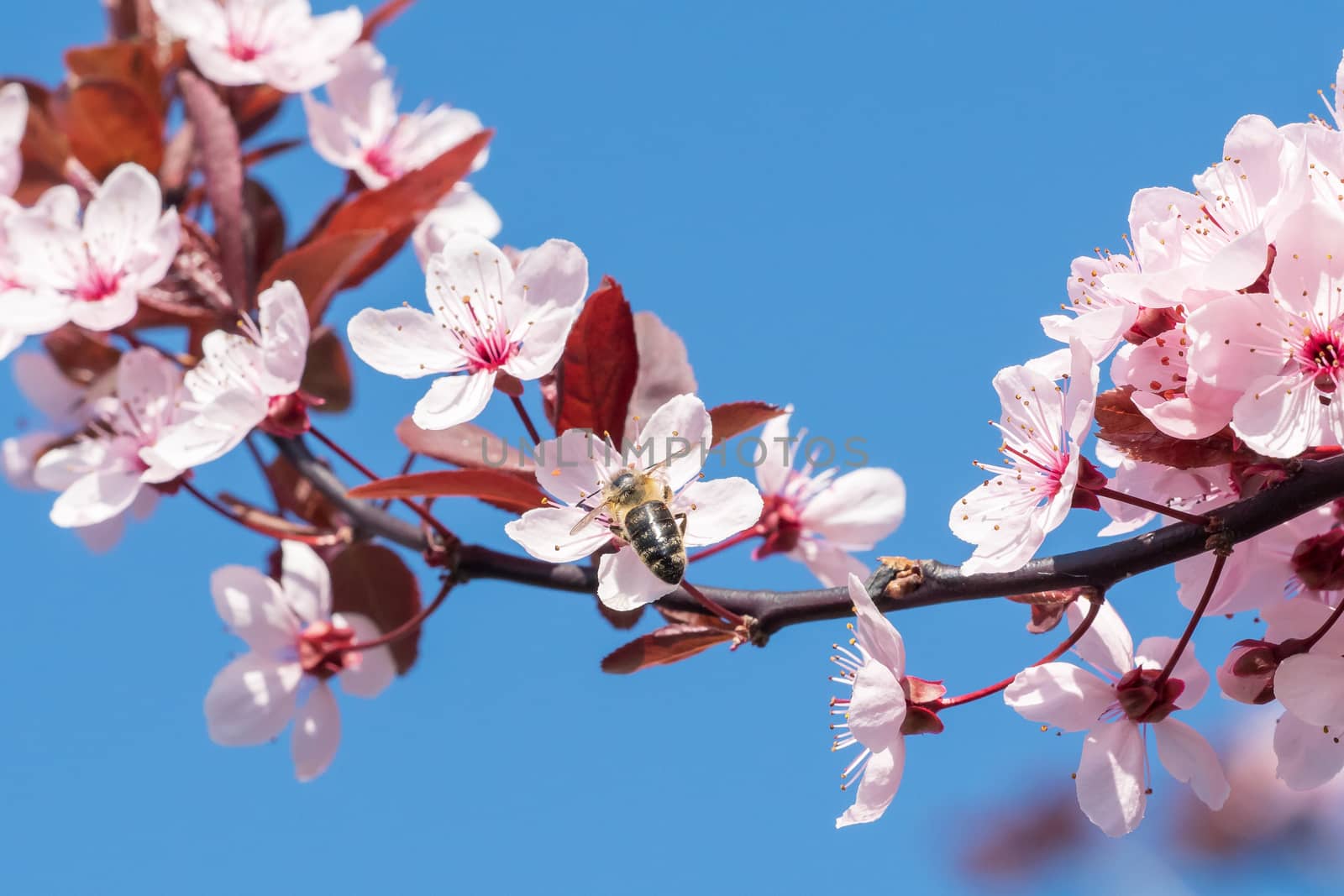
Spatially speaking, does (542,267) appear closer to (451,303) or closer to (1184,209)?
(451,303)

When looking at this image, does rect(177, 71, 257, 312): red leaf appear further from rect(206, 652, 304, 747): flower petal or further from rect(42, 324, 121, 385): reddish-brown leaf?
rect(206, 652, 304, 747): flower petal

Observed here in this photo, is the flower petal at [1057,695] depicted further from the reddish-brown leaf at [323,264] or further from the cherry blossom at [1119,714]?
the reddish-brown leaf at [323,264]

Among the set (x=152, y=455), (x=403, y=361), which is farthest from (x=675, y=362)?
(x=152, y=455)

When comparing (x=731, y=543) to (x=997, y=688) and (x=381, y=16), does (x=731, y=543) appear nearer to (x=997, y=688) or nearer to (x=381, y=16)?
(x=997, y=688)

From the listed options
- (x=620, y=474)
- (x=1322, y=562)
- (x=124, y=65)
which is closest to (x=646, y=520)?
(x=620, y=474)

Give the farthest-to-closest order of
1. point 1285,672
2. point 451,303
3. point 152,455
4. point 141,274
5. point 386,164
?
point 386,164 < point 141,274 < point 152,455 < point 451,303 < point 1285,672
